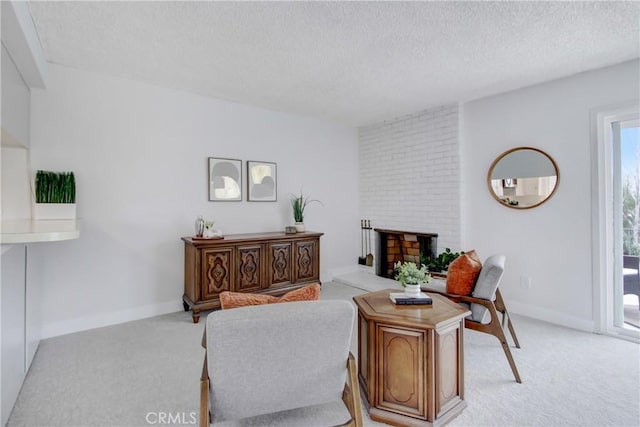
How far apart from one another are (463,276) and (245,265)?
7.57ft

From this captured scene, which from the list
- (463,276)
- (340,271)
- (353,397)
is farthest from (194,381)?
(340,271)

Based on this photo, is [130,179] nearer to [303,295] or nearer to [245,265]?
[245,265]

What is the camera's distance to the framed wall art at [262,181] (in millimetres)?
4289

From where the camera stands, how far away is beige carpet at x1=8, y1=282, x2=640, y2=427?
1.86 meters

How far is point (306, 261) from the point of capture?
165 inches

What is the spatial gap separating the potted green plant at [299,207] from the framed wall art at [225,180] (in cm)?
80

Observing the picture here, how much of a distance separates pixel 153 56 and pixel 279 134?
1984 millimetres

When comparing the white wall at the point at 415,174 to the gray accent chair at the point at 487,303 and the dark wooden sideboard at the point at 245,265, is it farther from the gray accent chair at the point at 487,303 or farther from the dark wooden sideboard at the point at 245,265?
the gray accent chair at the point at 487,303

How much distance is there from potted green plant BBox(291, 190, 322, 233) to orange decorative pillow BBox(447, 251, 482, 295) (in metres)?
2.27

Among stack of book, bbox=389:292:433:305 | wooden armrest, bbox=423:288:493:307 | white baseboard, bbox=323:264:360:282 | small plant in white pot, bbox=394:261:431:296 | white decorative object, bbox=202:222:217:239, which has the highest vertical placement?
white decorative object, bbox=202:222:217:239

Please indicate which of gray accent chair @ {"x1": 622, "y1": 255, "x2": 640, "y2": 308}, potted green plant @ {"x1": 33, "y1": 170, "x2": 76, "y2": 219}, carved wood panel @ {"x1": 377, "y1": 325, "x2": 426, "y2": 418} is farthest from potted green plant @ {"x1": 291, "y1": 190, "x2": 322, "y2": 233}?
gray accent chair @ {"x1": 622, "y1": 255, "x2": 640, "y2": 308}

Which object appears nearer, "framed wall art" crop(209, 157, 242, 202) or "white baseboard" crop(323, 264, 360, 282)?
"framed wall art" crop(209, 157, 242, 202)

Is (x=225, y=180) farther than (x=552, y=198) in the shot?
Yes

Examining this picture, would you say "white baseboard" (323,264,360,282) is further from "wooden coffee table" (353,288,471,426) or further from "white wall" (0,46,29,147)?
"white wall" (0,46,29,147)
